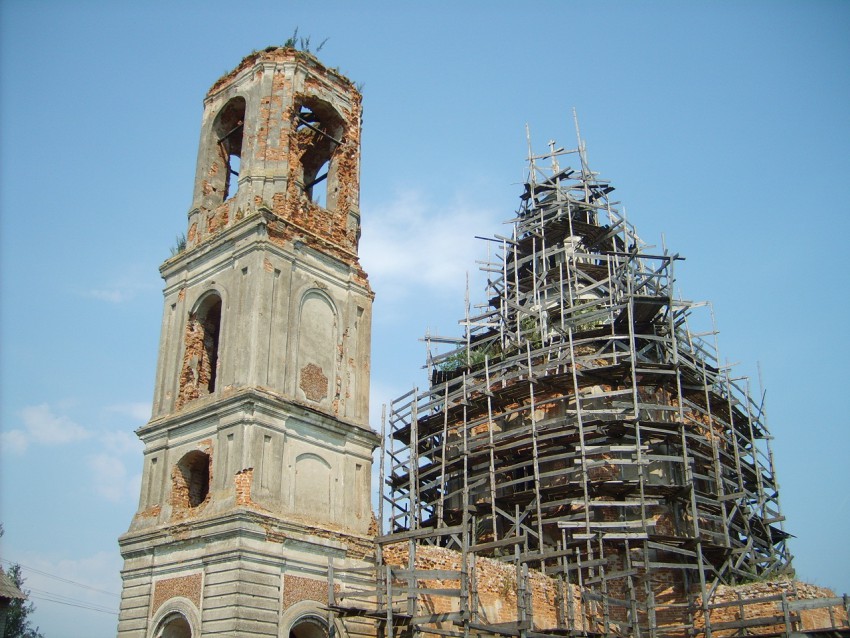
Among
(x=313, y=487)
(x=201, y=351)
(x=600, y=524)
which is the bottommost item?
(x=600, y=524)

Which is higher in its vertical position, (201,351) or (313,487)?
(201,351)

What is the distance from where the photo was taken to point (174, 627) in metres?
16.5

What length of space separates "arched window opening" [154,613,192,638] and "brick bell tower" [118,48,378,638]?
3cm

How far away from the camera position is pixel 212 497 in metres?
16.4

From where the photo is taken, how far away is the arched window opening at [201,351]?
18812 mm

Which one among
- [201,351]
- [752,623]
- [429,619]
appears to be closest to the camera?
[429,619]

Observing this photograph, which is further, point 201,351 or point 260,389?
point 201,351

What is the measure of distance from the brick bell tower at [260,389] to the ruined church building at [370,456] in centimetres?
5

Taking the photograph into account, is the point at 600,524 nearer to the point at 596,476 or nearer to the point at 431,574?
the point at 596,476

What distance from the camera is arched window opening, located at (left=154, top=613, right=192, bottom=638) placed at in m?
16.2

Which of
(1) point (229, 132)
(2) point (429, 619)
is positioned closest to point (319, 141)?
(1) point (229, 132)

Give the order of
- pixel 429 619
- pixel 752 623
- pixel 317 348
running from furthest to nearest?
pixel 317 348 < pixel 752 623 < pixel 429 619

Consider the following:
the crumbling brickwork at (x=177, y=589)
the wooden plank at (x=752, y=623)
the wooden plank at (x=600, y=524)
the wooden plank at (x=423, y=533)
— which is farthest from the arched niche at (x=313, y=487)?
the wooden plank at (x=752, y=623)

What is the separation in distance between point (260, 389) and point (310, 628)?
15.3 ft
